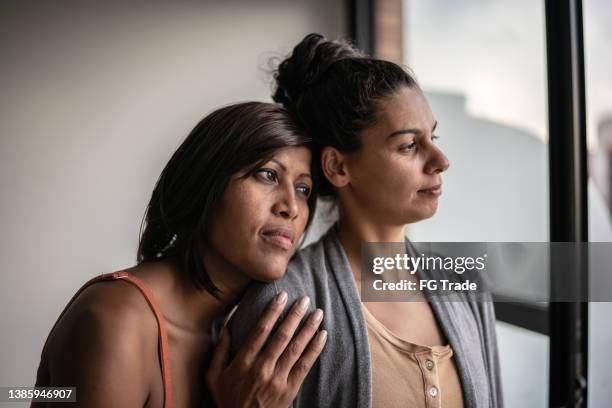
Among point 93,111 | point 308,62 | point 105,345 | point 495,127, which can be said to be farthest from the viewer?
point 93,111

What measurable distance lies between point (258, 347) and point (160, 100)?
5.64ft

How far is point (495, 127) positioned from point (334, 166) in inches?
40.2

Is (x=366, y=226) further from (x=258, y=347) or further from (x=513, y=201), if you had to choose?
(x=513, y=201)

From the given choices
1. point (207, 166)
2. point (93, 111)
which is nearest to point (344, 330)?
point (207, 166)

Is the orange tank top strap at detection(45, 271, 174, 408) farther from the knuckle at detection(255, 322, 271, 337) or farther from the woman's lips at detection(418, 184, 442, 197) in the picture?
the woman's lips at detection(418, 184, 442, 197)

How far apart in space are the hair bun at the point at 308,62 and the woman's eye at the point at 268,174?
21cm

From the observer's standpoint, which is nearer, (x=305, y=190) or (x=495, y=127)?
(x=305, y=190)

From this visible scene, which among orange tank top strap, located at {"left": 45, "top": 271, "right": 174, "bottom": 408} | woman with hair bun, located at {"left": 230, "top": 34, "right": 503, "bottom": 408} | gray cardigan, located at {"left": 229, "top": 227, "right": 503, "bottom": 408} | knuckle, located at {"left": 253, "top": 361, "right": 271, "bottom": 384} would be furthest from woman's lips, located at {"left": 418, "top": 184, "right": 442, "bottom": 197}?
orange tank top strap, located at {"left": 45, "top": 271, "right": 174, "bottom": 408}

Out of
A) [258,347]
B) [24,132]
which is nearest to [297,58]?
[258,347]

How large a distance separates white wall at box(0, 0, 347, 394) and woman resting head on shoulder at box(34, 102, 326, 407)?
1282 millimetres

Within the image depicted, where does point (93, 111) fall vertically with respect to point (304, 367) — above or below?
above

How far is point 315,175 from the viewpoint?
1063 millimetres

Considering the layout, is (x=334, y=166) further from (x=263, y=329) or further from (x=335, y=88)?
(x=263, y=329)

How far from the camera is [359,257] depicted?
1.03 metres
